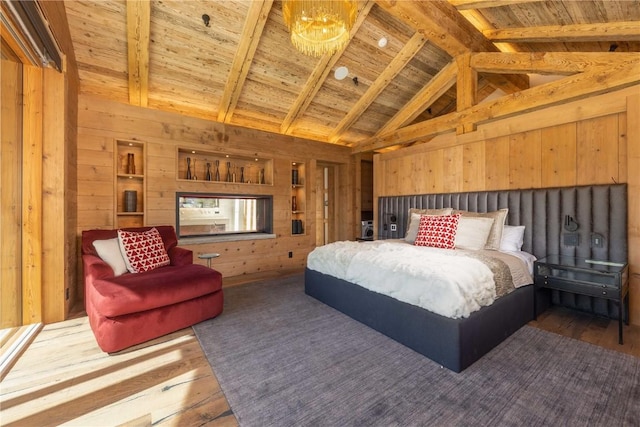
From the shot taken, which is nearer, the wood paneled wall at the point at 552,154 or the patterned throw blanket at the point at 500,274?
the patterned throw blanket at the point at 500,274

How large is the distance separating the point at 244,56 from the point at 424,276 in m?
3.37

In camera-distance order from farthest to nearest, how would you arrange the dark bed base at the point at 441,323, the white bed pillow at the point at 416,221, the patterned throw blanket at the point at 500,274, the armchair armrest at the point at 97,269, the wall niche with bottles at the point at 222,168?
the wall niche with bottles at the point at 222,168 → the white bed pillow at the point at 416,221 → the armchair armrest at the point at 97,269 → the patterned throw blanket at the point at 500,274 → the dark bed base at the point at 441,323

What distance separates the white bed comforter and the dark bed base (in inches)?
2.7

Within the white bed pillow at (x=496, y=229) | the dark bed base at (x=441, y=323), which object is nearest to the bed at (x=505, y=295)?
the dark bed base at (x=441, y=323)

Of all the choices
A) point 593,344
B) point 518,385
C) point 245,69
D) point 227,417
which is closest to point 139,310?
point 227,417

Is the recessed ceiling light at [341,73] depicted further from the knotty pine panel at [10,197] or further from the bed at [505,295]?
the knotty pine panel at [10,197]

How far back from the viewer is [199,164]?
4.28 m

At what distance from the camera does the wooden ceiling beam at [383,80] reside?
3.81 metres

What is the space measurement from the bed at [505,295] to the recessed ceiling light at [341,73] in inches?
98.3

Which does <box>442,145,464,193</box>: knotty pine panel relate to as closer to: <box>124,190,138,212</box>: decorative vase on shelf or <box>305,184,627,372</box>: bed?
<box>305,184,627,372</box>: bed

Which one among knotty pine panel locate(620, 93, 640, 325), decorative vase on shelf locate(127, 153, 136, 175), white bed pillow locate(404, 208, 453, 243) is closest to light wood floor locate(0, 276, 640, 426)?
knotty pine panel locate(620, 93, 640, 325)

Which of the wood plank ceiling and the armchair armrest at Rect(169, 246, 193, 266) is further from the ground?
the wood plank ceiling

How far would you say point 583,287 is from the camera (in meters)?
2.18

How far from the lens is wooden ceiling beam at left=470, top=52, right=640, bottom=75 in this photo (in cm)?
264
